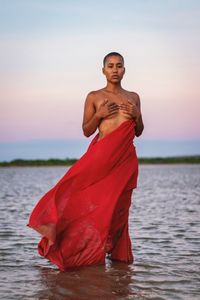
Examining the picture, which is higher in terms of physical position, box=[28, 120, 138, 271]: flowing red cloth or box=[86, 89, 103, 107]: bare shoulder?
box=[86, 89, 103, 107]: bare shoulder

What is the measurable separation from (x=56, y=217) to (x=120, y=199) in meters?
0.75

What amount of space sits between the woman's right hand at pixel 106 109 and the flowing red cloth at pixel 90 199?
19 cm

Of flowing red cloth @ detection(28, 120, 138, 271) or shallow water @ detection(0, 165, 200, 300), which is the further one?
flowing red cloth @ detection(28, 120, 138, 271)

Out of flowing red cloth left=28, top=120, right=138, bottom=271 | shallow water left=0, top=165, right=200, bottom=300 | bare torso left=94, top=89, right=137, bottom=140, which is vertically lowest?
shallow water left=0, top=165, right=200, bottom=300

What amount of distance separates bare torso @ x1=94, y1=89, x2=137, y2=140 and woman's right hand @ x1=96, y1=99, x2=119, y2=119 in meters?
0.05

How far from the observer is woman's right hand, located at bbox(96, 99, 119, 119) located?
257 inches

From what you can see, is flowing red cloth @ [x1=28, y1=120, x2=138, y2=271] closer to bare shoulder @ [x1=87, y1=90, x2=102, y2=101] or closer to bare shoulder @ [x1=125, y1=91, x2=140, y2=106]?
bare shoulder @ [x1=125, y1=91, x2=140, y2=106]

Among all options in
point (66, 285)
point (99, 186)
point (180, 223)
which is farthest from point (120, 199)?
point (180, 223)

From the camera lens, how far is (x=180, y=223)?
11.1 m

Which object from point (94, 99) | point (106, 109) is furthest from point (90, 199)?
point (94, 99)

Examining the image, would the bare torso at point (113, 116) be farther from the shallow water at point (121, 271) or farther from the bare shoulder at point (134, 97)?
the shallow water at point (121, 271)

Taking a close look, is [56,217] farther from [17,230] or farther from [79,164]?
[17,230]

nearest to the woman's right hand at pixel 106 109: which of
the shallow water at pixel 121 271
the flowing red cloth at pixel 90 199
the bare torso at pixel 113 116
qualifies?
the bare torso at pixel 113 116

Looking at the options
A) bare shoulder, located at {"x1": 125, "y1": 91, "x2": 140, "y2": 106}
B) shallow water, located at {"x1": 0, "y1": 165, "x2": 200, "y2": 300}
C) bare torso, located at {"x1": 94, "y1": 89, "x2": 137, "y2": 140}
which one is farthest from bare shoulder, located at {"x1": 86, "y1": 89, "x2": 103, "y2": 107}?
shallow water, located at {"x1": 0, "y1": 165, "x2": 200, "y2": 300}
